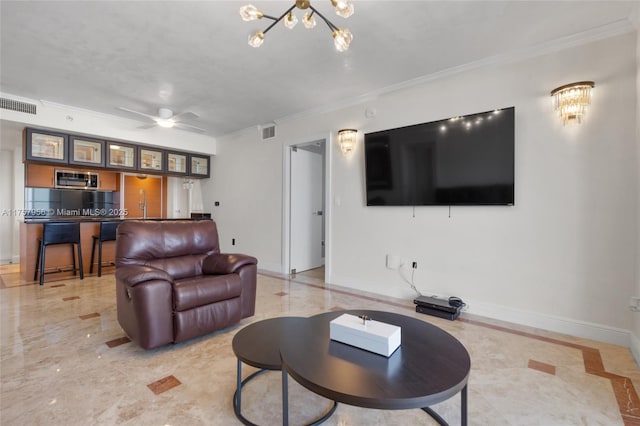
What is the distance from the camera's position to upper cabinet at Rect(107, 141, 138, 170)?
479 centimetres

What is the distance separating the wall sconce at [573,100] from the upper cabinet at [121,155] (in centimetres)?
572

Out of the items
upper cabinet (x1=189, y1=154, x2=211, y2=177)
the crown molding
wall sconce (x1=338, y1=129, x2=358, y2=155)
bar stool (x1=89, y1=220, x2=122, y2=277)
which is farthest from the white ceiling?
upper cabinet (x1=189, y1=154, x2=211, y2=177)

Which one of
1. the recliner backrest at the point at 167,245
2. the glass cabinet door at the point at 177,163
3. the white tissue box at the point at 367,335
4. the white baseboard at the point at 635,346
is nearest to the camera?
the white tissue box at the point at 367,335

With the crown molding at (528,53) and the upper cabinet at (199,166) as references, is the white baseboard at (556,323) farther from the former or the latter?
the upper cabinet at (199,166)

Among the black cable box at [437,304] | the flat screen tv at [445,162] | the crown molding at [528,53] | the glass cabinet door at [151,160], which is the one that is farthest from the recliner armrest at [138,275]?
the glass cabinet door at [151,160]

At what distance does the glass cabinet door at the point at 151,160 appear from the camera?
5.13 metres

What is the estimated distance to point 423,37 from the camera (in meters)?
2.52

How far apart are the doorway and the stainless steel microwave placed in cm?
469

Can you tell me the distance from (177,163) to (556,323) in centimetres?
596

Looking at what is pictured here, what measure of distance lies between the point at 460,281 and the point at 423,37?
233cm

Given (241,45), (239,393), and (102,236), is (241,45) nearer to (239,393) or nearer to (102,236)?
(239,393)

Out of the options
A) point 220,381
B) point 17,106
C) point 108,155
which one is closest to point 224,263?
point 220,381

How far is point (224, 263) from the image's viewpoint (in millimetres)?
2701

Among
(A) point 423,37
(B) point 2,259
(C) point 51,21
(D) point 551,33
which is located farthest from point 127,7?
(B) point 2,259
